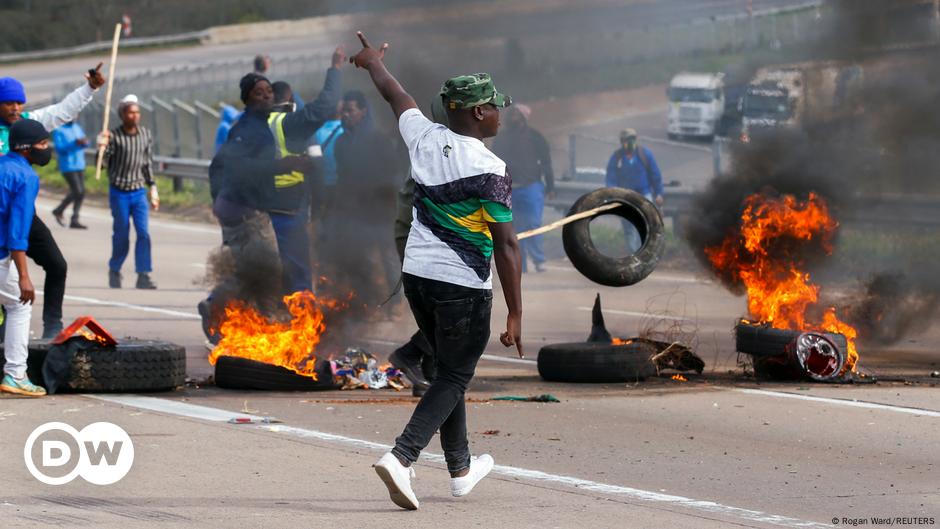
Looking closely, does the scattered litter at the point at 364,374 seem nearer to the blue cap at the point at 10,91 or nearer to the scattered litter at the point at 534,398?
the scattered litter at the point at 534,398

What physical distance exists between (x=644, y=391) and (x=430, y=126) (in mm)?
3869

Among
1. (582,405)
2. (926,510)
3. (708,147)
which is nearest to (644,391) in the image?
(582,405)

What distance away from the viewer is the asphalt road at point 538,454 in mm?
6617

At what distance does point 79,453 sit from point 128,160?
370 inches

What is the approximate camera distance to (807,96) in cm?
1366

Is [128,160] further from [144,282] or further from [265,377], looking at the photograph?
[265,377]

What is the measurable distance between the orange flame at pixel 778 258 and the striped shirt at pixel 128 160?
7.04 m

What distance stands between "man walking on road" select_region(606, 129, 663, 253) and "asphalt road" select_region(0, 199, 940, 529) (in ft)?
21.6

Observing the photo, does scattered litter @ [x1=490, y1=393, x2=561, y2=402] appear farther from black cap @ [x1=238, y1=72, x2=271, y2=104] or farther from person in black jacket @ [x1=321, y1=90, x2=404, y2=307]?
black cap @ [x1=238, y1=72, x2=271, y2=104]

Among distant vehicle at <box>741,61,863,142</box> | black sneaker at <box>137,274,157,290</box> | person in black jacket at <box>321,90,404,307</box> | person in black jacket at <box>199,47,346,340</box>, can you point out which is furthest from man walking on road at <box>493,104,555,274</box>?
black sneaker at <box>137,274,157,290</box>

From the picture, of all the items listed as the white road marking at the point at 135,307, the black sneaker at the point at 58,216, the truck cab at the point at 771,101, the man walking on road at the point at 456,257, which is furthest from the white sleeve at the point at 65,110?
the black sneaker at the point at 58,216

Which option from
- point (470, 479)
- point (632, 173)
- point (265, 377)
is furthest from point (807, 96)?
point (470, 479)

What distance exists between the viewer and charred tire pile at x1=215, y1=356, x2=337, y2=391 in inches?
396

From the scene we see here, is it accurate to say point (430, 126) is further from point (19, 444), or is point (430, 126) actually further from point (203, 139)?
point (203, 139)
